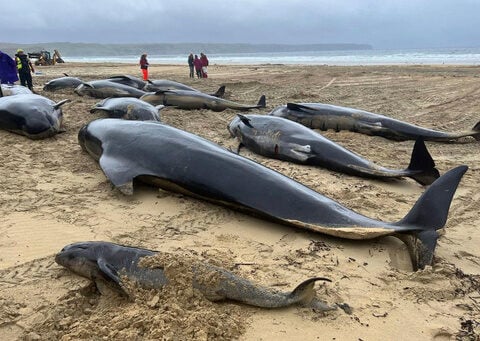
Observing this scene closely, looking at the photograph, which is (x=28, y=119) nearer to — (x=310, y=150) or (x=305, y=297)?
(x=310, y=150)

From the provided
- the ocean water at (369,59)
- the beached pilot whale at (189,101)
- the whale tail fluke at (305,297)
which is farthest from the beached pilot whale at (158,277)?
the ocean water at (369,59)

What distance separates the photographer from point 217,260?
4059mm

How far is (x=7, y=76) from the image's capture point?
15055mm

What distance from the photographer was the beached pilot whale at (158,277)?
3396mm

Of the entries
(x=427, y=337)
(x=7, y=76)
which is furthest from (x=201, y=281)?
(x=7, y=76)

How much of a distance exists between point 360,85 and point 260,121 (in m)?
13.0

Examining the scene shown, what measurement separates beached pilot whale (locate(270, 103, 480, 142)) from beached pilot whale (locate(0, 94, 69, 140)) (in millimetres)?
5040

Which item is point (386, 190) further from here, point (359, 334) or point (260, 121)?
point (359, 334)

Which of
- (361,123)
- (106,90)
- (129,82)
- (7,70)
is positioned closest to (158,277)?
(361,123)

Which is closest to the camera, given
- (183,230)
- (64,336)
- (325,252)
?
(64,336)

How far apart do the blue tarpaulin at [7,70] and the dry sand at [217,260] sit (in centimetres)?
863

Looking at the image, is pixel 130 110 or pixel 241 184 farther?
pixel 130 110

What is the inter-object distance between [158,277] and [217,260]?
671 millimetres

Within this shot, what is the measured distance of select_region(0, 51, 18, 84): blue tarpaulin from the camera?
586 inches
